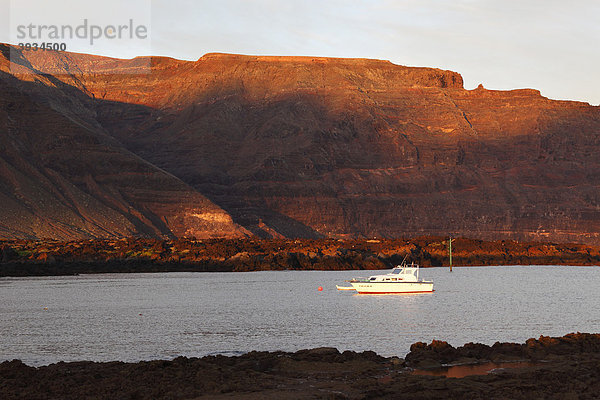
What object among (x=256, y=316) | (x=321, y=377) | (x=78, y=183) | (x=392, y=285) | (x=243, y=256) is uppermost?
(x=78, y=183)

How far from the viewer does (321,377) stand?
29.2m

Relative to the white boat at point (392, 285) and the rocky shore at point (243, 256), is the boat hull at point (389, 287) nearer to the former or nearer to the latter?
the white boat at point (392, 285)

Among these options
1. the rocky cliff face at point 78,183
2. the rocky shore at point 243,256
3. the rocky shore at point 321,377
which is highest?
the rocky cliff face at point 78,183

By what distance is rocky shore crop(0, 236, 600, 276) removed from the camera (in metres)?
112

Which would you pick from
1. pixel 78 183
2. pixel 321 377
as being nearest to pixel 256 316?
pixel 321 377

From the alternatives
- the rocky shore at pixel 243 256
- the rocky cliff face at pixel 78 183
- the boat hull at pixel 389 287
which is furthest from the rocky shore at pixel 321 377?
the rocky cliff face at pixel 78 183

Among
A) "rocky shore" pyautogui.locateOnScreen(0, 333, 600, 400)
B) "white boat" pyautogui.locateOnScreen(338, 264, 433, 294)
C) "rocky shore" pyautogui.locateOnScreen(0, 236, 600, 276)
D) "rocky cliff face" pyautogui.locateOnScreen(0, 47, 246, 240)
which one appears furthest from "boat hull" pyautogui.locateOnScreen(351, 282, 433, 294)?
"rocky cliff face" pyautogui.locateOnScreen(0, 47, 246, 240)

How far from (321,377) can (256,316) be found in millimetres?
27994

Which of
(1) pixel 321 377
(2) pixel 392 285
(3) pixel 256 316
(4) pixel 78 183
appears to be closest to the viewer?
(1) pixel 321 377

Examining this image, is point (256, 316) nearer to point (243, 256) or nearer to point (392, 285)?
point (392, 285)

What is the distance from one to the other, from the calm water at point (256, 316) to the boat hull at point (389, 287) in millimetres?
914

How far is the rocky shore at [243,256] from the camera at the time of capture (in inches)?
4419

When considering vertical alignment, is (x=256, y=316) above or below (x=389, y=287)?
below

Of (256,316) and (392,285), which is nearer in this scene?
(256,316)
